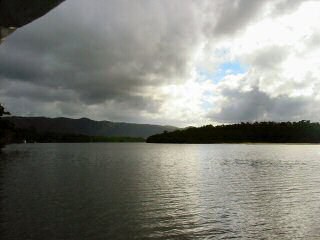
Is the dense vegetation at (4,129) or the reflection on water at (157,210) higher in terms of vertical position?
the dense vegetation at (4,129)

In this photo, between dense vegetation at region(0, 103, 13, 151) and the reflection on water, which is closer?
the reflection on water

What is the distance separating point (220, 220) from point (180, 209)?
4.85 meters

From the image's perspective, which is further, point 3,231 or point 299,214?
point 299,214

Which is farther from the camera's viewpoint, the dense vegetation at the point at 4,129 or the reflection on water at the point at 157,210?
the dense vegetation at the point at 4,129

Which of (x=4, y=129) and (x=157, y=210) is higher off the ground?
(x=4, y=129)

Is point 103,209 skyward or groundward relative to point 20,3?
groundward

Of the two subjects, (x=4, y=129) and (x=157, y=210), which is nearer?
(x=157, y=210)

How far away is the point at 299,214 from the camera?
3159 centimetres

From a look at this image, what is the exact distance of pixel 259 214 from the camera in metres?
31.7

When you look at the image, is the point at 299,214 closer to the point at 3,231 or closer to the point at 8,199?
the point at 3,231

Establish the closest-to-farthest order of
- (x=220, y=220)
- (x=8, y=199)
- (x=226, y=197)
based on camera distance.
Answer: (x=220, y=220) < (x=8, y=199) < (x=226, y=197)

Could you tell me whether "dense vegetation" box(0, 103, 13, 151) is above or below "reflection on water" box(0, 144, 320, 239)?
above

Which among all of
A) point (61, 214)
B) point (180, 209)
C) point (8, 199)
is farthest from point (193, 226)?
point (8, 199)

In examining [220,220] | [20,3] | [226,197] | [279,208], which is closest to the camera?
[20,3]
